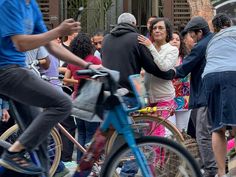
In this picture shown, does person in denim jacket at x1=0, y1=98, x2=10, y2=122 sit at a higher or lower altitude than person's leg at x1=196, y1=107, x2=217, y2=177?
higher

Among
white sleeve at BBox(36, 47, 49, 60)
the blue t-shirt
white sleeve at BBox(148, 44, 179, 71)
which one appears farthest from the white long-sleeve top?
the blue t-shirt

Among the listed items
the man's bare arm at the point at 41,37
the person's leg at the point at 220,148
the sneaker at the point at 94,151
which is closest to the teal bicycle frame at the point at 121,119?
the sneaker at the point at 94,151

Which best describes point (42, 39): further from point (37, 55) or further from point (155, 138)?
point (37, 55)

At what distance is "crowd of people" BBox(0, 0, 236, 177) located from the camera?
509 centimetres

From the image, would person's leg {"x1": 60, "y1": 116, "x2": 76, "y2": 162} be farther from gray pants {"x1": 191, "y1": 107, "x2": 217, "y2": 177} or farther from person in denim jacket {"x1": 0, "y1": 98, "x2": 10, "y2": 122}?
gray pants {"x1": 191, "y1": 107, "x2": 217, "y2": 177}

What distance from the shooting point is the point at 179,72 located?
25.7 ft

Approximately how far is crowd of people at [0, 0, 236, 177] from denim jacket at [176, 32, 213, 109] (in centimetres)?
1

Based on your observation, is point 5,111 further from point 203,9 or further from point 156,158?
point 203,9

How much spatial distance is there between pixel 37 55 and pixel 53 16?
622 inches

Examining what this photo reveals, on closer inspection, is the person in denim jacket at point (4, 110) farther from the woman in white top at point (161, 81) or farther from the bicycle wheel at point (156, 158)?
the bicycle wheel at point (156, 158)

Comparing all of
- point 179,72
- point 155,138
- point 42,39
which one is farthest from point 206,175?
point 42,39

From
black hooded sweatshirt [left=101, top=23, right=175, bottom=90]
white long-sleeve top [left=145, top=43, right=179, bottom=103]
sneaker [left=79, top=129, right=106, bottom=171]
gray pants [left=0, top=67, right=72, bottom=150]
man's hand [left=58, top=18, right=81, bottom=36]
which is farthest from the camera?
white long-sleeve top [left=145, top=43, right=179, bottom=103]

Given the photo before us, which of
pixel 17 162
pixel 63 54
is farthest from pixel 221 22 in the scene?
pixel 17 162

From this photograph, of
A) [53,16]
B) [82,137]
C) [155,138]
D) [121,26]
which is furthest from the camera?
[53,16]
